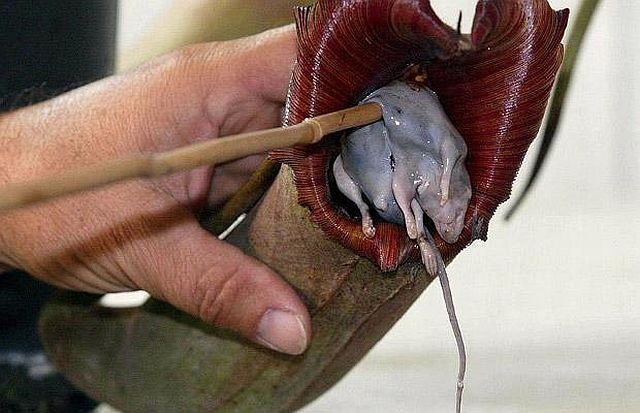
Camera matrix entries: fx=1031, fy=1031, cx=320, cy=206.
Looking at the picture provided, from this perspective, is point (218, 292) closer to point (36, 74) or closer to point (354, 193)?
point (354, 193)

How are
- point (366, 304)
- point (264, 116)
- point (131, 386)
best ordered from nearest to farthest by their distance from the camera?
point (366, 304), point (264, 116), point (131, 386)

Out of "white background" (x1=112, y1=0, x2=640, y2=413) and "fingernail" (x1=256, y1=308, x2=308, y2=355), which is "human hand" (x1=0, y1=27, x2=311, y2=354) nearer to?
"fingernail" (x1=256, y1=308, x2=308, y2=355)

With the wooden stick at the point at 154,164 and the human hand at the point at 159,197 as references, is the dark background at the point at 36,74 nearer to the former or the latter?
the human hand at the point at 159,197

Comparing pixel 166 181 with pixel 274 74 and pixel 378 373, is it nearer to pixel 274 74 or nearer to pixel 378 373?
pixel 274 74

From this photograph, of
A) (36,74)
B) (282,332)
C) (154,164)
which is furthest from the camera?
(36,74)

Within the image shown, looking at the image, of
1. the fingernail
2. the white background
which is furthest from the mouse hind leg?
the white background

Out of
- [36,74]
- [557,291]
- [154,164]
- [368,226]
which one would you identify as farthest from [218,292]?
[557,291]

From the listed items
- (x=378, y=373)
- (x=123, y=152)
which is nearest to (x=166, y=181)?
(x=123, y=152)

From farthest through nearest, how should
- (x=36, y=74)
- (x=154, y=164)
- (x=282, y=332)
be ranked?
(x=36, y=74), (x=282, y=332), (x=154, y=164)
